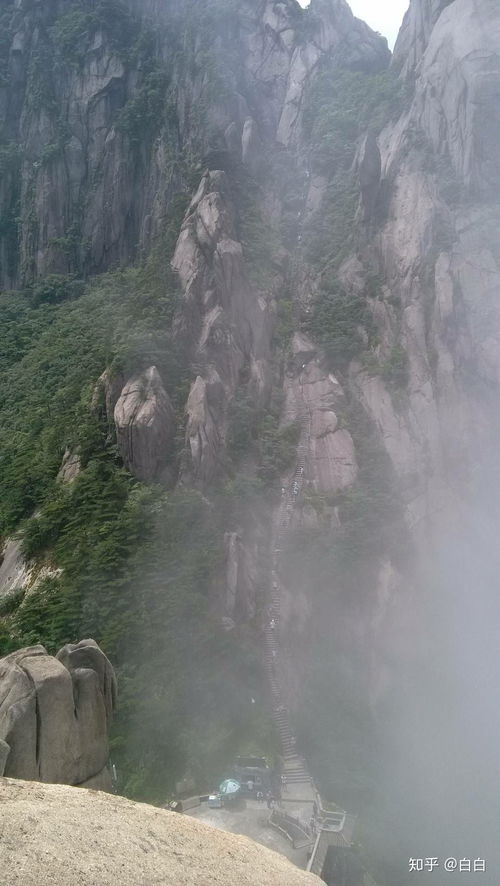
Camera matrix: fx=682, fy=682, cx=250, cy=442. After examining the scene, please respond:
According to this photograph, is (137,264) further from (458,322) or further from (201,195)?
(458,322)

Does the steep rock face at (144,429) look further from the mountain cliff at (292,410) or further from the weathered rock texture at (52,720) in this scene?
the weathered rock texture at (52,720)

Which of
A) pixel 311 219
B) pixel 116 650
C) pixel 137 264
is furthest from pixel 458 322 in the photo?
pixel 137 264

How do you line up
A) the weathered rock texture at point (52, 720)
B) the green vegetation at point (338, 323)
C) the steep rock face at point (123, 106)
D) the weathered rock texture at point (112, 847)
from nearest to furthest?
1. the weathered rock texture at point (112, 847)
2. the weathered rock texture at point (52, 720)
3. the green vegetation at point (338, 323)
4. the steep rock face at point (123, 106)

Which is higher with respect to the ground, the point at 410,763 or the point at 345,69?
the point at 345,69

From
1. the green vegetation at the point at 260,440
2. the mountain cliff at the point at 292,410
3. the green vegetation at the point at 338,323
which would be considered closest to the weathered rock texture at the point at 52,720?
the mountain cliff at the point at 292,410

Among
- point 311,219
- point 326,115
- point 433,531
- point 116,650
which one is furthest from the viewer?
point 326,115
